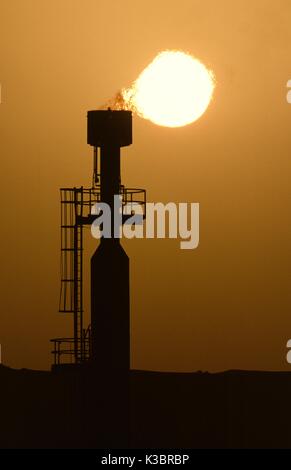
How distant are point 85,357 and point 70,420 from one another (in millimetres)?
4372

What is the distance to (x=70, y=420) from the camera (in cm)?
4503

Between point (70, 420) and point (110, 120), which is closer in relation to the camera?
point (110, 120)

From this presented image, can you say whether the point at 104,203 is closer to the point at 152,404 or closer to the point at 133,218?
the point at 133,218

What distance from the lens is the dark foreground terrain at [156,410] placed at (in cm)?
3987

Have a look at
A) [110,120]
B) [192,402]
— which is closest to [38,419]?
[192,402]

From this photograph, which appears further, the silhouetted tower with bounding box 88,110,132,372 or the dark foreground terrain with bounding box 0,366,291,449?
the dark foreground terrain with bounding box 0,366,291,449

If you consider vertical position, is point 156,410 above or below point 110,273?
above

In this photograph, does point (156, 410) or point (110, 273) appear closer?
point (110, 273)

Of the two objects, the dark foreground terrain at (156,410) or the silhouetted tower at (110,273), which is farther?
the dark foreground terrain at (156,410)

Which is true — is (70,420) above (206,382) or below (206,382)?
below

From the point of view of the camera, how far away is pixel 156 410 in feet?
176

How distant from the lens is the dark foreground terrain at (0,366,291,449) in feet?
131
